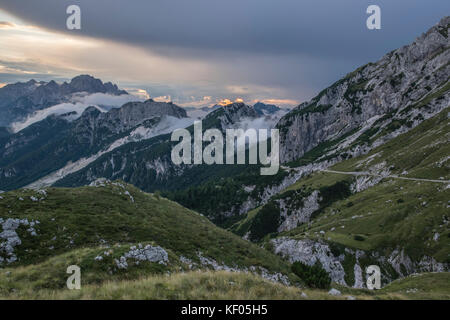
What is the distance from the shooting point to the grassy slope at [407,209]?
78000 mm

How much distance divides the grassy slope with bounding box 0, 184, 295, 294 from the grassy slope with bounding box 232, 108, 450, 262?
59.3 metres

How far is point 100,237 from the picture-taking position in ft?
101

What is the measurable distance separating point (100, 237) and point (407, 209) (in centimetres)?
9755

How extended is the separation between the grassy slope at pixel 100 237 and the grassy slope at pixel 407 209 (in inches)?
2333

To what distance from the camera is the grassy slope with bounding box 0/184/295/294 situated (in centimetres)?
2105

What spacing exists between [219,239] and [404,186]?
359 ft
